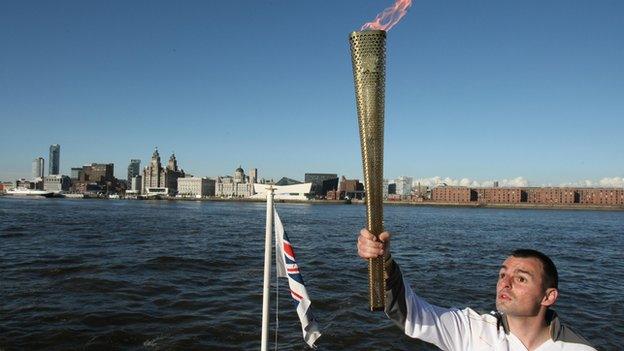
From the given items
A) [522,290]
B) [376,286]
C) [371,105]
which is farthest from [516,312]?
[371,105]

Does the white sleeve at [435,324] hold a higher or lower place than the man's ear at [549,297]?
lower

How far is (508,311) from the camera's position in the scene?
298cm

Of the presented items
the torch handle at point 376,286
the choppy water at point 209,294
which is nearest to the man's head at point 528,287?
the torch handle at point 376,286

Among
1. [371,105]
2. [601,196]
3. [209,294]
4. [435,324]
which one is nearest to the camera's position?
[371,105]

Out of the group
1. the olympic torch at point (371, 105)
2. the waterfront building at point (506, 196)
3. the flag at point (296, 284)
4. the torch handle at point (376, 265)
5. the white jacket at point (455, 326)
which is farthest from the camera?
the waterfront building at point (506, 196)

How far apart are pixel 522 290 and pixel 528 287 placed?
0.14 feet

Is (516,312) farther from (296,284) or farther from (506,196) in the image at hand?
(506,196)

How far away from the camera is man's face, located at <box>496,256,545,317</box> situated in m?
2.96

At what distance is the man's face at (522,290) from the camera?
296 cm

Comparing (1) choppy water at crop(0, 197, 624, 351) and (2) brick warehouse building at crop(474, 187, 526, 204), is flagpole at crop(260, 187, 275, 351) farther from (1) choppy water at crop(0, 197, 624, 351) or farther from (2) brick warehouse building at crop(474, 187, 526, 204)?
(2) brick warehouse building at crop(474, 187, 526, 204)

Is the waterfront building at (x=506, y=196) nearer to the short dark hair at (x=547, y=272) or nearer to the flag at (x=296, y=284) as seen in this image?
the flag at (x=296, y=284)

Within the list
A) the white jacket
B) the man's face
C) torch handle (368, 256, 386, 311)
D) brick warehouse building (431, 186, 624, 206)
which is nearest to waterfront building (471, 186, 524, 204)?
brick warehouse building (431, 186, 624, 206)

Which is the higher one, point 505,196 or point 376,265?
point 505,196

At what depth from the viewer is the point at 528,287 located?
2965mm
